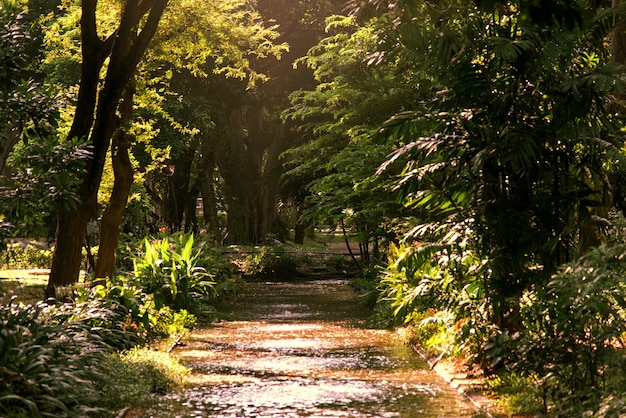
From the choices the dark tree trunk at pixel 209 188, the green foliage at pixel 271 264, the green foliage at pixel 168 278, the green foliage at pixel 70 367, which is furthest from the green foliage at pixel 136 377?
the dark tree trunk at pixel 209 188

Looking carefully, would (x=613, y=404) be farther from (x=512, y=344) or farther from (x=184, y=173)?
(x=184, y=173)

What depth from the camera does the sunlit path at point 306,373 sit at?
34.6 ft

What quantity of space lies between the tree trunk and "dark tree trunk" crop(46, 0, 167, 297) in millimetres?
3216

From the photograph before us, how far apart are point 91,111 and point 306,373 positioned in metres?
5.70

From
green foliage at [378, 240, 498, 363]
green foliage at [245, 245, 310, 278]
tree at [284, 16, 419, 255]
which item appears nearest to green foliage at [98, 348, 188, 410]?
green foliage at [378, 240, 498, 363]

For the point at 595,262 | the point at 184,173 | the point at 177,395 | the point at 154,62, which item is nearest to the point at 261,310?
the point at 154,62

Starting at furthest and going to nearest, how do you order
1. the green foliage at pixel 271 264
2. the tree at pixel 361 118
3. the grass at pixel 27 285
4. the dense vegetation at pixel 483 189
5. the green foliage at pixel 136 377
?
the green foliage at pixel 271 264
the tree at pixel 361 118
the grass at pixel 27 285
the green foliage at pixel 136 377
the dense vegetation at pixel 483 189

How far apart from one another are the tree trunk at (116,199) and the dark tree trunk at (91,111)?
3.22 m

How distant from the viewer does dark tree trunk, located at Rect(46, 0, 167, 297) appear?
587 inches

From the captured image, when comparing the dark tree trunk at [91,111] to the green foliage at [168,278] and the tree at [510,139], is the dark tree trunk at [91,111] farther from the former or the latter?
the tree at [510,139]

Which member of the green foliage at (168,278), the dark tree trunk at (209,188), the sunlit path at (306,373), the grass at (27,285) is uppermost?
the dark tree trunk at (209,188)

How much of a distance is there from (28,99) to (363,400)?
5.21m

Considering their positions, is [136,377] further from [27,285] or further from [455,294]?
[27,285]

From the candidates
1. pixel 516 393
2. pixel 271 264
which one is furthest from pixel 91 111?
pixel 271 264
